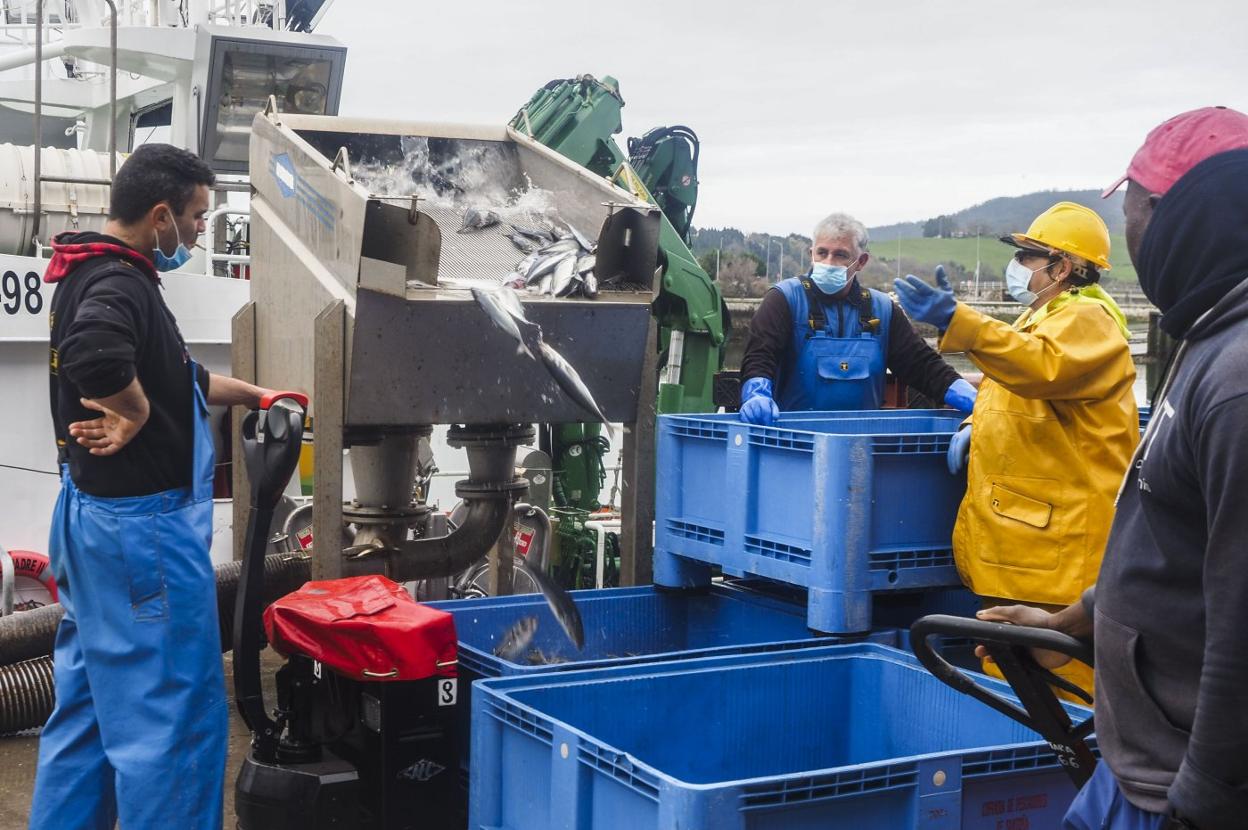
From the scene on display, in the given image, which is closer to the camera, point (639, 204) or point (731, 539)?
point (731, 539)

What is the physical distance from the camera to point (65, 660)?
388 centimetres

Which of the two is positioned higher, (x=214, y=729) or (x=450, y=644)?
(x=450, y=644)

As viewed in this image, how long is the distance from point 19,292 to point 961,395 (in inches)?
196

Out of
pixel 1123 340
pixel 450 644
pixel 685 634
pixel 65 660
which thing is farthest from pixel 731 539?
pixel 65 660

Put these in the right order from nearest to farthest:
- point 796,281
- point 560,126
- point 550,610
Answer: point 550,610 → point 796,281 → point 560,126

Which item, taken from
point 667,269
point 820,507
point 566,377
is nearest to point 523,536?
point 667,269

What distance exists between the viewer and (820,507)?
4023mm

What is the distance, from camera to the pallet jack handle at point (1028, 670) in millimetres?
2250

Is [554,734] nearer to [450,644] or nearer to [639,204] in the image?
[450,644]

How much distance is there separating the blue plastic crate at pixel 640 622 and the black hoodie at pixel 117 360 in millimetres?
1041

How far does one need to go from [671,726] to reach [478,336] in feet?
5.28

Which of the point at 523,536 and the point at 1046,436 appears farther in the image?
the point at 523,536

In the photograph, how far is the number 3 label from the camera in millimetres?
7262

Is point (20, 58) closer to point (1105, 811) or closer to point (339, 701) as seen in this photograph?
point (339, 701)
